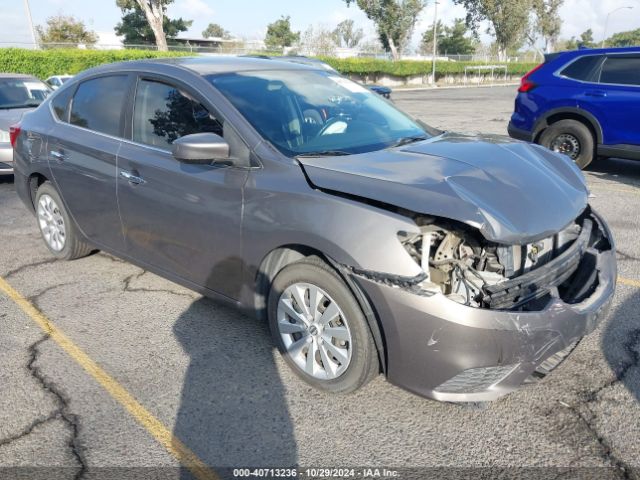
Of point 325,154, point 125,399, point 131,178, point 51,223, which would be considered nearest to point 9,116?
point 51,223

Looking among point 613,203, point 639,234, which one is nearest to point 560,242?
point 639,234

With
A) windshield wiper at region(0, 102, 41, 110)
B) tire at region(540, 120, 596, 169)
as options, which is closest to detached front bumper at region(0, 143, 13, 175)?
windshield wiper at region(0, 102, 41, 110)

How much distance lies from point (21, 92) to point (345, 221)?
8.58 metres

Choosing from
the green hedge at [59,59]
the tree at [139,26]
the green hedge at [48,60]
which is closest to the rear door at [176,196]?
the green hedge at [59,59]

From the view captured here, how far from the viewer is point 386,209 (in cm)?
246

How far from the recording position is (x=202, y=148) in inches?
113

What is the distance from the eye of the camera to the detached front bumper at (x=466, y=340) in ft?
7.45

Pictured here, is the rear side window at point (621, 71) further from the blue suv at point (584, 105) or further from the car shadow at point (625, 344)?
the car shadow at point (625, 344)

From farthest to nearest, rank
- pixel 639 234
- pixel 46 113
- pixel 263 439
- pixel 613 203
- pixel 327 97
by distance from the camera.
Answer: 1. pixel 613 203
2. pixel 639 234
3. pixel 46 113
4. pixel 327 97
5. pixel 263 439

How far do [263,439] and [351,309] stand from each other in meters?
0.75

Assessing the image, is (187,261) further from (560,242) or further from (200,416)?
(560,242)

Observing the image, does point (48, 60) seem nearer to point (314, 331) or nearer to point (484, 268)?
point (314, 331)

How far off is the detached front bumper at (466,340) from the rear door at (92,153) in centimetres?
229

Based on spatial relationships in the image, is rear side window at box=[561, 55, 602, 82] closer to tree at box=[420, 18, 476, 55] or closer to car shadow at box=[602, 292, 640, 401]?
car shadow at box=[602, 292, 640, 401]
